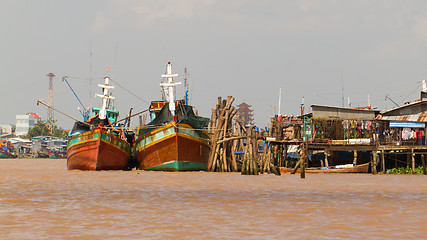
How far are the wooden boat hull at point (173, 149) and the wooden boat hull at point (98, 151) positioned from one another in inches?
66.8

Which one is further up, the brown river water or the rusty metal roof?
the rusty metal roof

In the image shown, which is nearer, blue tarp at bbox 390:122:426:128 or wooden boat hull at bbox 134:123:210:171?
blue tarp at bbox 390:122:426:128

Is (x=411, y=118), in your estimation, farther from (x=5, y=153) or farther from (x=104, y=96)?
(x=5, y=153)

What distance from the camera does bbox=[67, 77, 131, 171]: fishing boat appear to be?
37.7 meters

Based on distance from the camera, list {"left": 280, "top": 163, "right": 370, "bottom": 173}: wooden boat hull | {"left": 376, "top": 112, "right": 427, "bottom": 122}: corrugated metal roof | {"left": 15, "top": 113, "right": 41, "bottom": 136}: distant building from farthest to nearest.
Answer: {"left": 15, "top": 113, "right": 41, "bottom": 136}: distant building, {"left": 376, "top": 112, "right": 427, "bottom": 122}: corrugated metal roof, {"left": 280, "top": 163, "right": 370, "bottom": 173}: wooden boat hull

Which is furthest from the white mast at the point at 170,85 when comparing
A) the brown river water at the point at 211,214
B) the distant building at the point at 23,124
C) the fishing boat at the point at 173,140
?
the distant building at the point at 23,124

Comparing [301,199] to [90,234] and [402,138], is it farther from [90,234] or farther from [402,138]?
[402,138]

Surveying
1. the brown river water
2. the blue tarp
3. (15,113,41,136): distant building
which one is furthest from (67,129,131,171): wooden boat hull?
(15,113,41,136): distant building

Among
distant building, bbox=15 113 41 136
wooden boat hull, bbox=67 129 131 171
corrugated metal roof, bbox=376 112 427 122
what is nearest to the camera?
corrugated metal roof, bbox=376 112 427 122

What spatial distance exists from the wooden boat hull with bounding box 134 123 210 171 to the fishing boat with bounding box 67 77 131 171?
179 centimetres

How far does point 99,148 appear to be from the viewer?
37.4 metres

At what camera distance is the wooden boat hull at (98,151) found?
3762 centimetres

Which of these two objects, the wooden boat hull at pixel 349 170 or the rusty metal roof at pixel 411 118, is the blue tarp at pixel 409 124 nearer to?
the rusty metal roof at pixel 411 118

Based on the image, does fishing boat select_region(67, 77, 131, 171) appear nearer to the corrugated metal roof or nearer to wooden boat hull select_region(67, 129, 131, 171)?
wooden boat hull select_region(67, 129, 131, 171)
